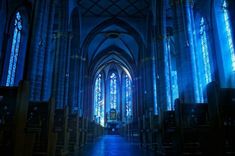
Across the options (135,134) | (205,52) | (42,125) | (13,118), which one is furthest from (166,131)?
(135,134)

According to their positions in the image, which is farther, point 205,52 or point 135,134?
point 135,134

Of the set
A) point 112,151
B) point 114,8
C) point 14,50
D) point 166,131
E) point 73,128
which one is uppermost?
point 114,8

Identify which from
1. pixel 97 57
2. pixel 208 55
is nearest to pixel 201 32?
pixel 208 55

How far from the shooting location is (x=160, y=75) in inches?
622

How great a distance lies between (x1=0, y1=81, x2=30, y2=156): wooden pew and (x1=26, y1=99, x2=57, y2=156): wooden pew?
4.45 feet

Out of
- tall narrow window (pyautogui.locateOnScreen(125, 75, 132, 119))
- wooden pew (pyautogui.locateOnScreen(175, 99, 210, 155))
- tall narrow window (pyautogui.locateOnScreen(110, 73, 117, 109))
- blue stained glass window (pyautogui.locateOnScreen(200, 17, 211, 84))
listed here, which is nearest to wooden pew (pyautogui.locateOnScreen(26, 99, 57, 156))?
wooden pew (pyautogui.locateOnScreen(175, 99, 210, 155))

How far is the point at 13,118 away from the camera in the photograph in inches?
156

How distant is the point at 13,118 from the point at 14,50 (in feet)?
49.4

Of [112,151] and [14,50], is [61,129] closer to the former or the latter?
[112,151]

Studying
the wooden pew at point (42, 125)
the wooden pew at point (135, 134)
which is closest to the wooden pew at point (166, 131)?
the wooden pew at point (42, 125)

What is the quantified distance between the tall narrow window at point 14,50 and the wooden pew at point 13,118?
45.1 ft

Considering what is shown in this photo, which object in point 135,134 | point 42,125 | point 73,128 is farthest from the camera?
point 135,134

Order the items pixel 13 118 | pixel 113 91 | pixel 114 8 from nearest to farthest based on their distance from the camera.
A: pixel 13 118 → pixel 114 8 → pixel 113 91

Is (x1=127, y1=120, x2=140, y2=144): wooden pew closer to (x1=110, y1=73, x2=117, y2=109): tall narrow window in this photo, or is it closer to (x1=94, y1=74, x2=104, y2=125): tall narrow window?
(x1=94, y1=74, x2=104, y2=125): tall narrow window
